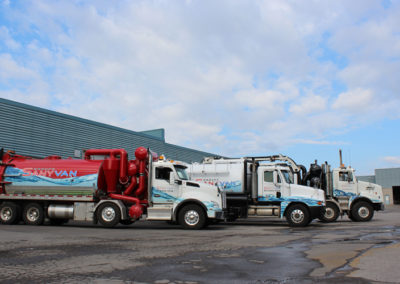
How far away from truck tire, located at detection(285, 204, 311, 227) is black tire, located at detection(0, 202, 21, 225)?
11.5m

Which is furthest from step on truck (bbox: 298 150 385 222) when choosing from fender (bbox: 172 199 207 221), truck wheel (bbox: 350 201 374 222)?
fender (bbox: 172 199 207 221)

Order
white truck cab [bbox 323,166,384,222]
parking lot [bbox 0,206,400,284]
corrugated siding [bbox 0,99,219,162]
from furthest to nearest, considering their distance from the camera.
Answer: corrugated siding [bbox 0,99,219,162]
white truck cab [bbox 323,166,384,222]
parking lot [bbox 0,206,400,284]

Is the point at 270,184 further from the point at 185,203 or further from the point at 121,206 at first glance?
the point at 121,206

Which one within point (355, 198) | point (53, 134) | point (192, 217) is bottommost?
point (192, 217)

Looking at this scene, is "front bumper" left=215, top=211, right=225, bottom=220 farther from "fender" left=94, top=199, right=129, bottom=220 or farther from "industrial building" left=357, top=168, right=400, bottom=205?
"industrial building" left=357, top=168, right=400, bottom=205

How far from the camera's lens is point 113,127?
121 feet

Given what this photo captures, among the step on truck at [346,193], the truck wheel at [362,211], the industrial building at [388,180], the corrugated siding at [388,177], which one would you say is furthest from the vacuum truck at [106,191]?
the corrugated siding at [388,177]

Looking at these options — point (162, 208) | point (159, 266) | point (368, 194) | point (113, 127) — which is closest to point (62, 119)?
point (113, 127)

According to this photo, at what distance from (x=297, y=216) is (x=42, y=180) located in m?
11.0

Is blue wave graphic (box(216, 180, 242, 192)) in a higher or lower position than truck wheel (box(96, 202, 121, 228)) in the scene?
higher

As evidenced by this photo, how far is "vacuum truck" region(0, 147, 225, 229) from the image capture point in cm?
1492

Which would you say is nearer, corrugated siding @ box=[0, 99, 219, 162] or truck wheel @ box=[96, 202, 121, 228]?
truck wheel @ box=[96, 202, 121, 228]

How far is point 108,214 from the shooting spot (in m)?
15.1

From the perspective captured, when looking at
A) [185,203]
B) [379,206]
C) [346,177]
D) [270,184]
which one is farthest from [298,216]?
[379,206]
